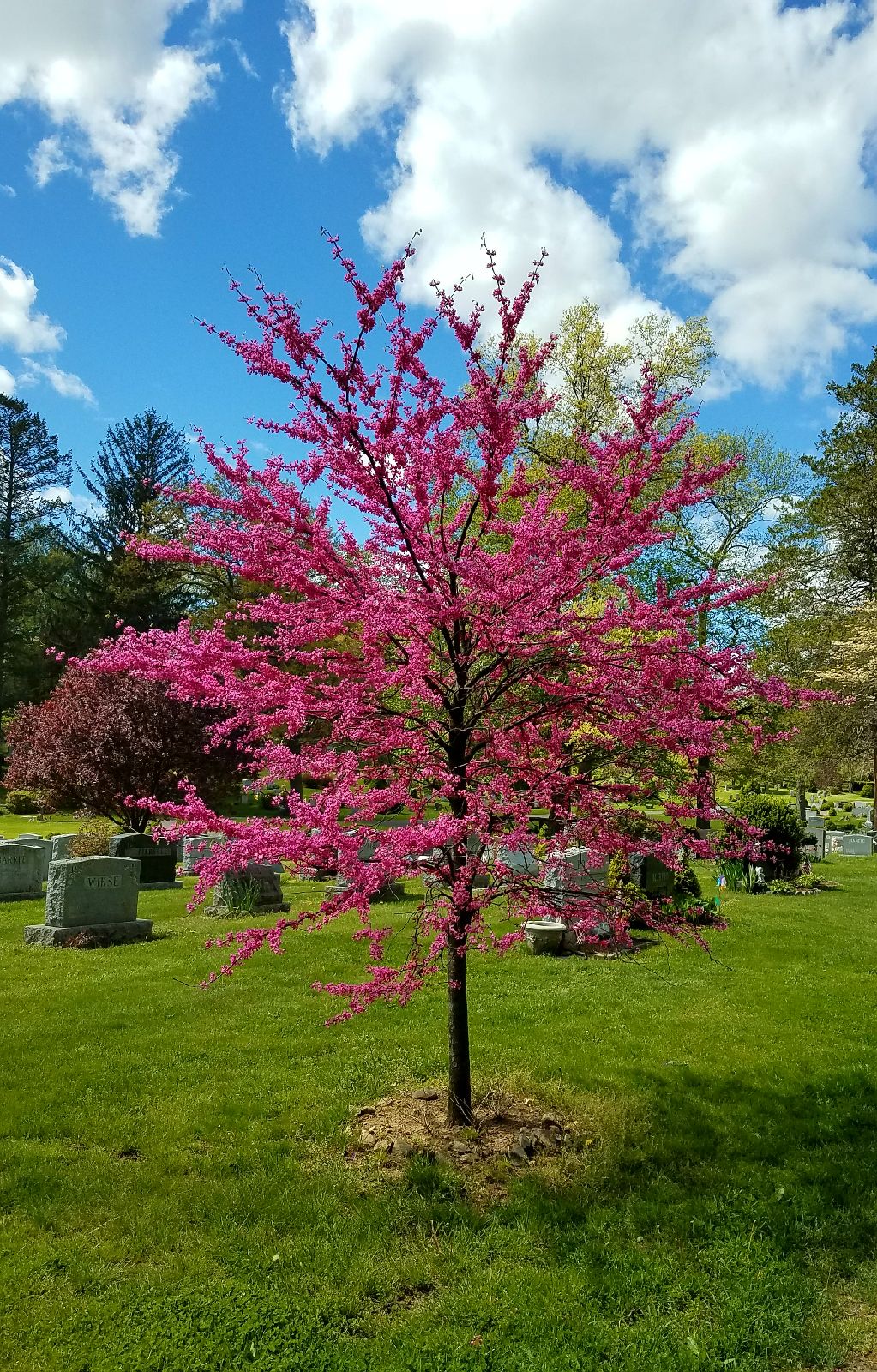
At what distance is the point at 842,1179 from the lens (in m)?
4.53

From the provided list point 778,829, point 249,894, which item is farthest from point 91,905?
point 778,829

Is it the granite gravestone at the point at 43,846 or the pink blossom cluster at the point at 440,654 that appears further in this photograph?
the granite gravestone at the point at 43,846

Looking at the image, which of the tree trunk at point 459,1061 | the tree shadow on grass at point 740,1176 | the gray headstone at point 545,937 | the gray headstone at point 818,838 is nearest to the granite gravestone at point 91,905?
the gray headstone at point 545,937

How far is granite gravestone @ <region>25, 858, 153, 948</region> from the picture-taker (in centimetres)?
996

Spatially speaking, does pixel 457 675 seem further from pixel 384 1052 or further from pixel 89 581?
pixel 89 581

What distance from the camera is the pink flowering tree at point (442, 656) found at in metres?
4.30

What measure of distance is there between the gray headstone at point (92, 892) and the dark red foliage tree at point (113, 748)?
291 inches

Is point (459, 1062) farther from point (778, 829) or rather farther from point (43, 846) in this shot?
Result: point (43, 846)

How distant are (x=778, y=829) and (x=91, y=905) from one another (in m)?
11.8

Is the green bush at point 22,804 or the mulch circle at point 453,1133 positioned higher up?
the green bush at point 22,804

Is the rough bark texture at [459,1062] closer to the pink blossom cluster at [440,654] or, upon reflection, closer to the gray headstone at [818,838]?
the pink blossom cluster at [440,654]

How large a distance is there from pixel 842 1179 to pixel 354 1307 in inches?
112

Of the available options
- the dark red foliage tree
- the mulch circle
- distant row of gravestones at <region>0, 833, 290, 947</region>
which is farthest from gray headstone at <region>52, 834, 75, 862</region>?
the mulch circle

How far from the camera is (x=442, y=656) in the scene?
197 inches
